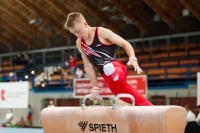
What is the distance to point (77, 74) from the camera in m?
18.1

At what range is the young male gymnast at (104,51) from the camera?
4.05m

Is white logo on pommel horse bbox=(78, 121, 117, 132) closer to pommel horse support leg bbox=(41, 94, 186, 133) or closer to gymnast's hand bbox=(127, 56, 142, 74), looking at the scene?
pommel horse support leg bbox=(41, 94, 186, 133)

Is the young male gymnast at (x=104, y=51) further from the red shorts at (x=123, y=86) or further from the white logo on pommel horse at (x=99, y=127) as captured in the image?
the white logo on pommel horse at (x=99, y=127)

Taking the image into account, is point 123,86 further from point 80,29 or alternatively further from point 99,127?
point 80,29

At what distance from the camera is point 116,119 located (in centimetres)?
373

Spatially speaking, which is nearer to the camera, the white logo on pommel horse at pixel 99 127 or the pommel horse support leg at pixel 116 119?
the pommel horse support leg at pixel 116 119

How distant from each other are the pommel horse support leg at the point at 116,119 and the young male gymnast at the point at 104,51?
231 mm

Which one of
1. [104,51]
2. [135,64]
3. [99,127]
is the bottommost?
[99,127]

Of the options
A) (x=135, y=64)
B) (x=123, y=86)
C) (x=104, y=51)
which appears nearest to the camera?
(x=135, y=64)

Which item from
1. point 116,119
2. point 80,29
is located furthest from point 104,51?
point 116,119


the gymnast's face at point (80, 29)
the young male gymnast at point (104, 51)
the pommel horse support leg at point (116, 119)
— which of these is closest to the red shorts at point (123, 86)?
the young male gymnast at point (104, 51)

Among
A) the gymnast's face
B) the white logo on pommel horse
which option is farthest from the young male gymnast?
the white logo on pommel horse

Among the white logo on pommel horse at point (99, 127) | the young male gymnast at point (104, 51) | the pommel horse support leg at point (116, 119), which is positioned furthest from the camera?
the young male gymnast at point (104, 51)

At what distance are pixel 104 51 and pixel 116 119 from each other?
91 centimetres
